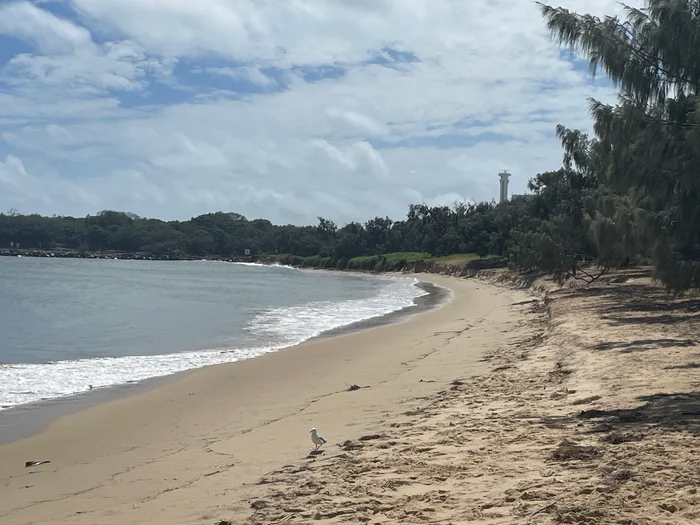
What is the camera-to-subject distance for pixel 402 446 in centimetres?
782

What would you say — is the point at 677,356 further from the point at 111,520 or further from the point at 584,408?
the point at 111,520

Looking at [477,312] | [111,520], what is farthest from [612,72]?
[477,312]

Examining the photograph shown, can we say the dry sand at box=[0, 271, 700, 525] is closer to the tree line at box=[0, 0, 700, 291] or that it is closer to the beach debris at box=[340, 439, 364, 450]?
the beach debris at box=[340, 439, 364, 450]

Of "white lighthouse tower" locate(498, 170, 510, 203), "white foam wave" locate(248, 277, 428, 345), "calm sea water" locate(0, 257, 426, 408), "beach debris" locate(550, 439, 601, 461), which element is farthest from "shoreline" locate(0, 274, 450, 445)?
"white lighthouse tower" locate(498, 170, 510, 203)

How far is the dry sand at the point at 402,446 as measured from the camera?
578cm

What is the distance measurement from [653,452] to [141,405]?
8105mm

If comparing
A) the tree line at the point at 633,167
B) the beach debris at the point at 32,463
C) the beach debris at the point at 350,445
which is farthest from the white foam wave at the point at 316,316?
the beach debris at the point at 350,445

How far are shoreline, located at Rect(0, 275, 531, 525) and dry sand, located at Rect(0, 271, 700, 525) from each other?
0.03 meters

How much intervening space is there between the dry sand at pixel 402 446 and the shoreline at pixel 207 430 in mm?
34

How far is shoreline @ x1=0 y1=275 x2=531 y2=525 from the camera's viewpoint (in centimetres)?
690

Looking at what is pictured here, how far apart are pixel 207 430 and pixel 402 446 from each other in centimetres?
335

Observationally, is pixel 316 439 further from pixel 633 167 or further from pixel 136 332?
pixel 136 332

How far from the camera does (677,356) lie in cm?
1217

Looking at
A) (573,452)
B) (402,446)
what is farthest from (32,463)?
(573,452)
